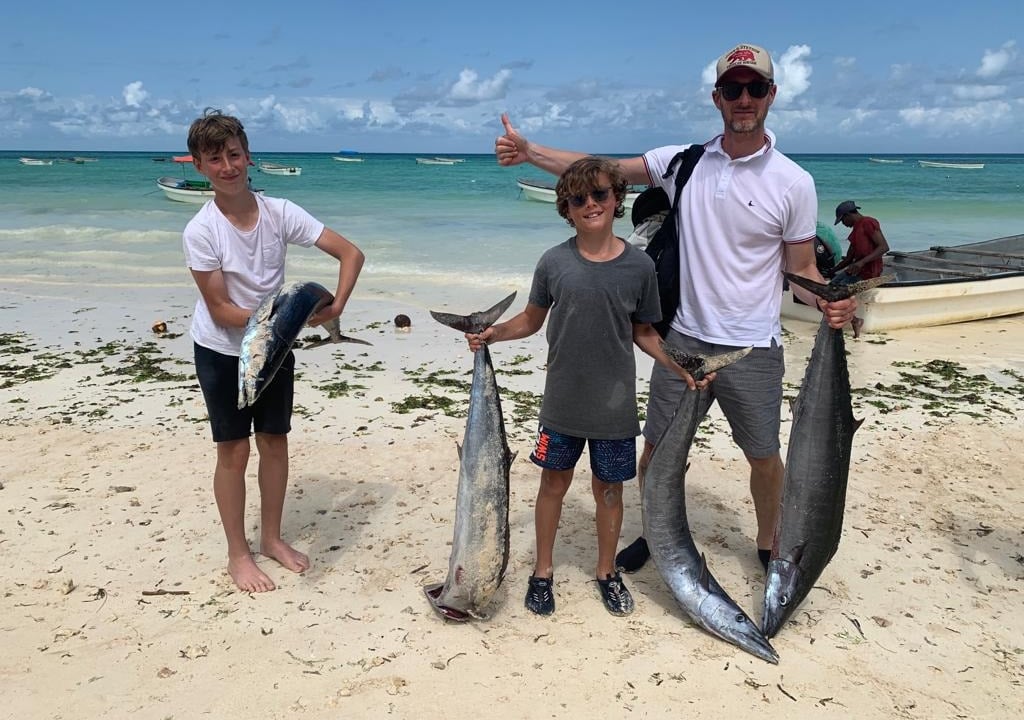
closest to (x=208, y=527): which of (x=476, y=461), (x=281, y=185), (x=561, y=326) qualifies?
(x=476, y=461)

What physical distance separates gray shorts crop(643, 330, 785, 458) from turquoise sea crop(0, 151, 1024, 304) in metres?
9.23

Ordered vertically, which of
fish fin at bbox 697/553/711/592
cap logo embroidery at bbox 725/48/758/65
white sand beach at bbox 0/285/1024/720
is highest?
cap logo embroidery at bbox 725/48/758/65

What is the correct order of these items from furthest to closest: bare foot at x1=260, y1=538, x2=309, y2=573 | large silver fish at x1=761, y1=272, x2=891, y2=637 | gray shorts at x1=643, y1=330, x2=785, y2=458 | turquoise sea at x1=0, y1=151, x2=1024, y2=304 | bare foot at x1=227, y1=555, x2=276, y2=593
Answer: turquoise sea at x1=0, y1=151, x2=1024, y2=304, bare foot at x1=260, y1=538, x2=309, y2=573, bare foot at x1=227, y1=555, x2=276, y2=593, gray shorts at x1=643, y1=330, x2=785, y2=458, large silver fish at x1=761, y1=272, x2=891, y2=637

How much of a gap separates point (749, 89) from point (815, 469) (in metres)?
1.73

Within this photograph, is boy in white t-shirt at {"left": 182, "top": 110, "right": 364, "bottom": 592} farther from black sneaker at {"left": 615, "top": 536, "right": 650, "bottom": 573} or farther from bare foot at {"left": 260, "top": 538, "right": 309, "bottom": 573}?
black sneaker at {"left": 615, "top": 536, "right": 650, "bottom": 573}

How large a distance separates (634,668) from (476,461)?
3.77ft

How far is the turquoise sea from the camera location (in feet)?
49.5

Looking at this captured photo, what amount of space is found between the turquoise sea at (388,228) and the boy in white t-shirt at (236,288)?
29.4ft

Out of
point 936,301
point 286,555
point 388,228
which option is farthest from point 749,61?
point 388,228

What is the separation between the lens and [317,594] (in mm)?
3988

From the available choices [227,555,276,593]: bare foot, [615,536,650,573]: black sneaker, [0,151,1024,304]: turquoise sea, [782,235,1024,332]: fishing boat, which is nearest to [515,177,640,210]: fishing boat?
[0,151,1024,304]: turquoise sea

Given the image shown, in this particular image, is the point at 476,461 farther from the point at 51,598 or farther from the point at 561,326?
the point at 51,598

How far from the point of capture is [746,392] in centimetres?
366

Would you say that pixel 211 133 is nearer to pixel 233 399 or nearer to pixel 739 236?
pixel 233 399
